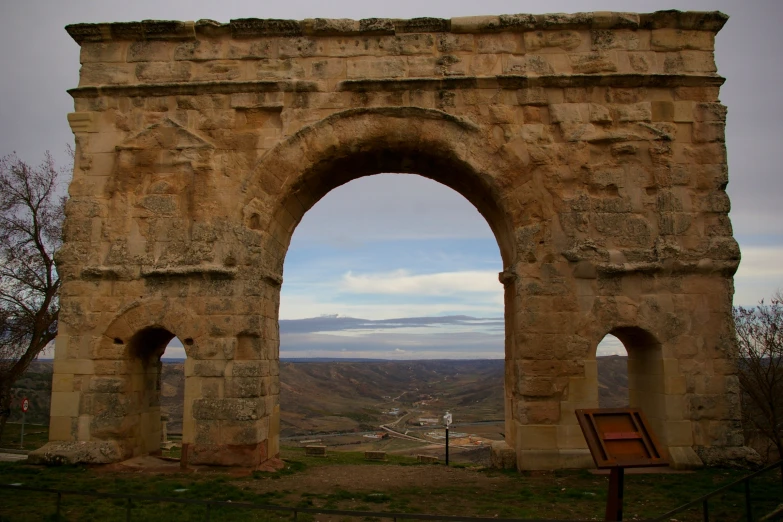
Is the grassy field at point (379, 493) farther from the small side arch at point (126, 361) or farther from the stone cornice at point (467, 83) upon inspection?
the stone cornice at point (467, 83)

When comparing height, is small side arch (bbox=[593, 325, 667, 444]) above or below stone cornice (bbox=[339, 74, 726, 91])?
below

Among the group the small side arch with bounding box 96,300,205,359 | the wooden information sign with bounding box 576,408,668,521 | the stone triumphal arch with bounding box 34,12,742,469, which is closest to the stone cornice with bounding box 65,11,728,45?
the stone triumphal arch with bounding box 34,12,742,469

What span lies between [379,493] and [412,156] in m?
4.87

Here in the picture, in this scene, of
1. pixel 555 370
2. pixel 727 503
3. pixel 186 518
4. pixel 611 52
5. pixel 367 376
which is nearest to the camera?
pixel 186 518

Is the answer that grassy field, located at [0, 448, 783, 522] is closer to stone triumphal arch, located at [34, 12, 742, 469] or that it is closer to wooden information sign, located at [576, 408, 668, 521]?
stone triumphal arch, located at [34, 12, 742, 469]

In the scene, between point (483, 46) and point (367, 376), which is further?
point (367, 376)

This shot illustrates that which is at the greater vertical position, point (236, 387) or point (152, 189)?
point (152, 189)

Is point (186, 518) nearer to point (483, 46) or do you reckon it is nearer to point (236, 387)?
point (236, 387)

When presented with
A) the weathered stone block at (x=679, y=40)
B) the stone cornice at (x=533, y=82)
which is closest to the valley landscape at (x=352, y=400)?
the stone cornice at (x=533, y=82)

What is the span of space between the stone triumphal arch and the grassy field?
511mm

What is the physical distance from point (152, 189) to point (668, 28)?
7.89 m

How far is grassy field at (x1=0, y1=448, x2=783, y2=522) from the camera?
6039mm

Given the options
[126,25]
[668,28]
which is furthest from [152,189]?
[668,28]

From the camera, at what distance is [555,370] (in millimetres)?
8141
